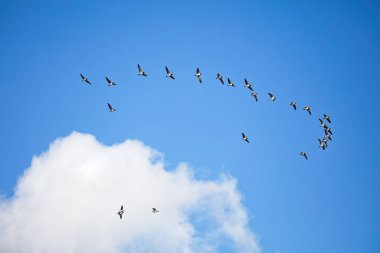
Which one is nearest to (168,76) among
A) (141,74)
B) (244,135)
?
(141,74)

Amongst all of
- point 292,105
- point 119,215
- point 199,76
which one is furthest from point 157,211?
point 292,105

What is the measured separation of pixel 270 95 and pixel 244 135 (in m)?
7.13

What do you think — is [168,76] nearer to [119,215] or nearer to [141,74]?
[141,74]

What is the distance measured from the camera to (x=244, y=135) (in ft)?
216

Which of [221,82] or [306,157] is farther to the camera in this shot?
[306,157]

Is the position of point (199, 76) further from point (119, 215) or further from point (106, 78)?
point (119, 215)

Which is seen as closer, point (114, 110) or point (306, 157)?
point (114, 110)

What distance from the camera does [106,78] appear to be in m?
64.2

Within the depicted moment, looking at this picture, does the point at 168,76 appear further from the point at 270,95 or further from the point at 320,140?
the point at 320,140

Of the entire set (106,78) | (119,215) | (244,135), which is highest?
(106,78)

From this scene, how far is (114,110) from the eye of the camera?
6656 cm

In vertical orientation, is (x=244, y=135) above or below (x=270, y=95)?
below

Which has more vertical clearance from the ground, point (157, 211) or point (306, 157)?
point (306, 157)

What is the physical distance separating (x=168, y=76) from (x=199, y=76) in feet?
14.0
